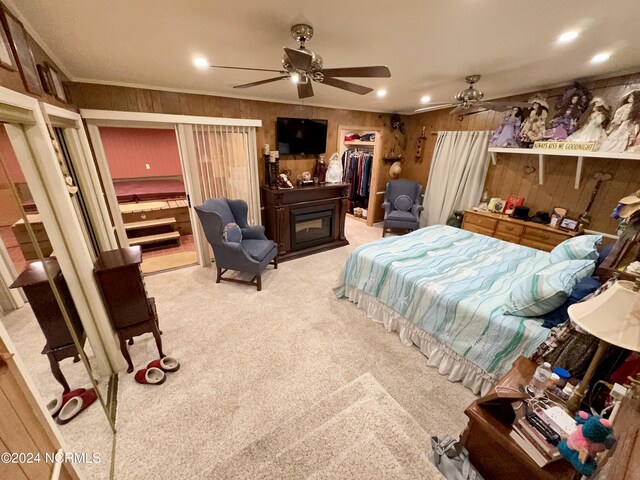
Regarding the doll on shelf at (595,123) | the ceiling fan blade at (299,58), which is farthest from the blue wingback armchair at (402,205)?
the ceiling fan blade at (299,58)

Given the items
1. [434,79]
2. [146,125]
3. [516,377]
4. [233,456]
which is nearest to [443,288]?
[516,377]

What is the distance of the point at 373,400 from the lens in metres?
1.68

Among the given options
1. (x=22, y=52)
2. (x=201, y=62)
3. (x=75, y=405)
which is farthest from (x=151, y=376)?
(x=201, y=62)

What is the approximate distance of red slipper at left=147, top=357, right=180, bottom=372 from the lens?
187 centimetres

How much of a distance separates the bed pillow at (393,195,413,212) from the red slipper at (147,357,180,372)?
13.8ft

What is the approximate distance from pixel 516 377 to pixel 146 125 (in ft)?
13.5

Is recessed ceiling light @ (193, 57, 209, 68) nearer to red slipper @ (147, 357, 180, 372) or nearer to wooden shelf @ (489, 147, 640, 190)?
red slipper @ (147, 357, 180, 372)

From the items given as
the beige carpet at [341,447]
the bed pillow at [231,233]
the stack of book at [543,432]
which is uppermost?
the bed pillow at [231,233]

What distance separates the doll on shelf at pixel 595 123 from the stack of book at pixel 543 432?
123 inches

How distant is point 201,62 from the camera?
207cm

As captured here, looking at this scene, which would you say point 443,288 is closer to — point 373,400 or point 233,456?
point 373,400

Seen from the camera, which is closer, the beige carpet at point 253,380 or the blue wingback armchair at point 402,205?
the beige carpet at point 253,380

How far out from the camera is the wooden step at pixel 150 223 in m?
3.94

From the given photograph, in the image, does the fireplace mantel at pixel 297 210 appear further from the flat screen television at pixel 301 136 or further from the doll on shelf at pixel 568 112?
the doll on shelf at pixel 568 112
